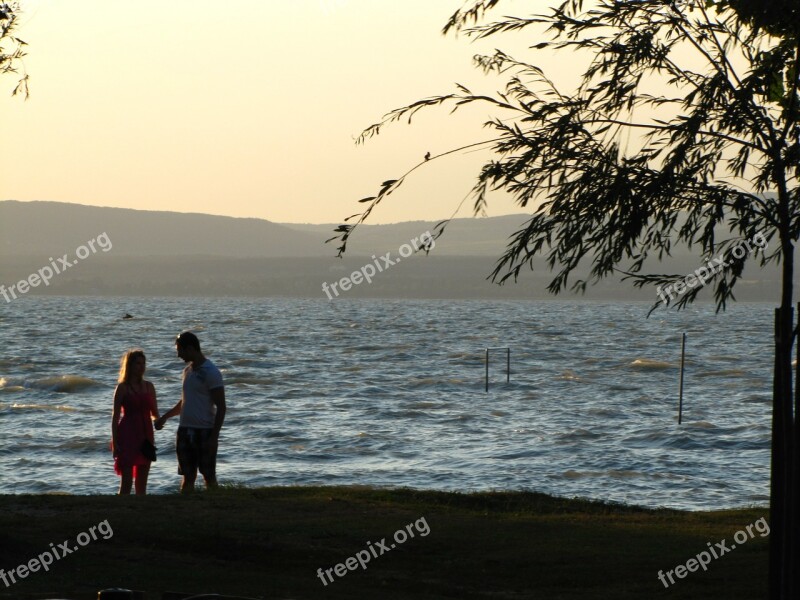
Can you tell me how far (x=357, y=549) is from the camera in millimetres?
11672

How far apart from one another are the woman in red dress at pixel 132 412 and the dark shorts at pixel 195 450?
36cm

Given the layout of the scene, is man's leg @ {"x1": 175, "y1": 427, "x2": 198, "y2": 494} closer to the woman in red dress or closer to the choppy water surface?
the woman in red dress

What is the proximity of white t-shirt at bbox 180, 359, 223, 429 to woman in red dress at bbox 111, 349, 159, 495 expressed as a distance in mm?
334

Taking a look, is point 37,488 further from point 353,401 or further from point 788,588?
point 353,401

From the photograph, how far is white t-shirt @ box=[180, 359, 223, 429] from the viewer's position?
42.5 feet

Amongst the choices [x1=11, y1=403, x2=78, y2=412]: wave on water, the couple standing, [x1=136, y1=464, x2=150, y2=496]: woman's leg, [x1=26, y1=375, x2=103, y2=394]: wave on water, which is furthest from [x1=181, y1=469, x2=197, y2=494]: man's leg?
[x1=26, y1=375, x2=103, y2=394]: wave on water

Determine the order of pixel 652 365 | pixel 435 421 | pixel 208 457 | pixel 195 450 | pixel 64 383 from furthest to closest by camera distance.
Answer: pixel 652 365
pixel 64 383
pixel 435 421
pixel 208 457
pixel 195 450

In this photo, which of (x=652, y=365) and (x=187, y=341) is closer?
(x=187, y=341)

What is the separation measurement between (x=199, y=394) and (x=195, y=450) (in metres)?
0.71

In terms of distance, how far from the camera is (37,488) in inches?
912

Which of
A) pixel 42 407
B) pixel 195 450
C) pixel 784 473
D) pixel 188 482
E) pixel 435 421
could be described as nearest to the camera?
pixel 784 473

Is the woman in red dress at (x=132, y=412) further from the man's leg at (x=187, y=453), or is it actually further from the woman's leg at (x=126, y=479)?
the man's leg at (x=187, y=453)

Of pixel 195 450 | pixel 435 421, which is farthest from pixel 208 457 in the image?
pixel 435 421

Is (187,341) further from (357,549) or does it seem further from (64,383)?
(64,383)
